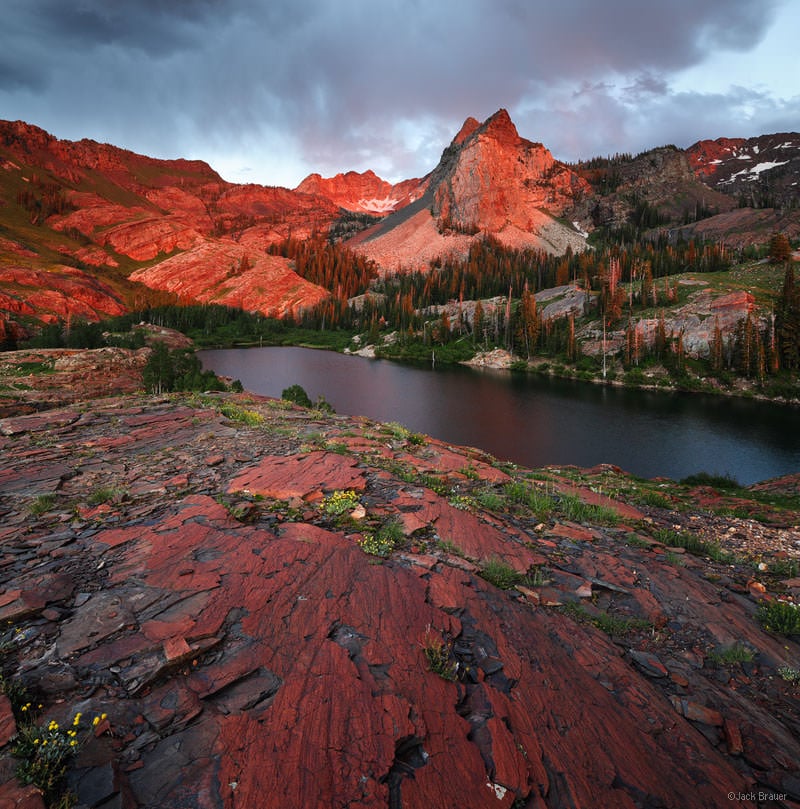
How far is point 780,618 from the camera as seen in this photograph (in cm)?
661

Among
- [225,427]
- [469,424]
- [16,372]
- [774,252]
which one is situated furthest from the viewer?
[774,252]

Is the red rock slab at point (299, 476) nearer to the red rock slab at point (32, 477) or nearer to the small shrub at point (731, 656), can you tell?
the red rock slab at point (32, 477)

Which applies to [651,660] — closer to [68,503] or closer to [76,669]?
[76,669]

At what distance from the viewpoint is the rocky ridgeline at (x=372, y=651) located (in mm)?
3299

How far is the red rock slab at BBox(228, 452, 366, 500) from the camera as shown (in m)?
8.71

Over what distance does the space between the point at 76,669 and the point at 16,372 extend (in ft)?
154

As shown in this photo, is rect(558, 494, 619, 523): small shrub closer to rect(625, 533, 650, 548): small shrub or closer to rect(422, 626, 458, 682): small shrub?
rect(625, 533, 650, 548): small shrub

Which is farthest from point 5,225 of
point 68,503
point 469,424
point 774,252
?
point 774,252

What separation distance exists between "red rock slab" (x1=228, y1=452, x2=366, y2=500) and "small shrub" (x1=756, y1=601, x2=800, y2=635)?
301 inches

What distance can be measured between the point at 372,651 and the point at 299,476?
5.55m

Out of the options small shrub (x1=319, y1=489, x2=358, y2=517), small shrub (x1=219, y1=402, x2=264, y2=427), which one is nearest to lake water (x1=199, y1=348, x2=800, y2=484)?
small shrub (x1=219, y1=402, x2=264, y2=427)

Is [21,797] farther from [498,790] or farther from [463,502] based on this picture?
[463,502]

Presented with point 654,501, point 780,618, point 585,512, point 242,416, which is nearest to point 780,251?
point 654,501

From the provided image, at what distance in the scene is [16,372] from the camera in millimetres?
37188
